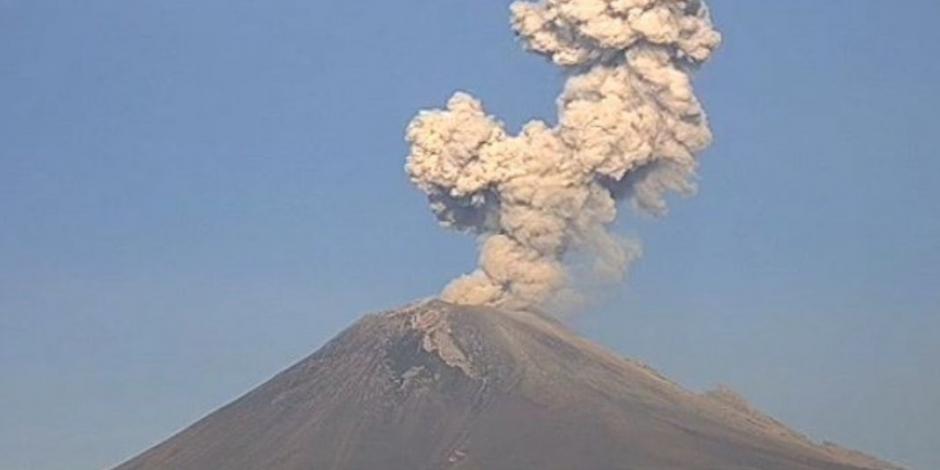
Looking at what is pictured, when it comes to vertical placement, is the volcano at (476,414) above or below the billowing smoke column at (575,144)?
below

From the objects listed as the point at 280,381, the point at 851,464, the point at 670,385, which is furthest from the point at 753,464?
the point at 280,381

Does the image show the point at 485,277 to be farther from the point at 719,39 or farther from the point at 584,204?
the point at 719,39

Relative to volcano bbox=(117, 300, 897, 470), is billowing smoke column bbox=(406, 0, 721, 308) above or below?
above
